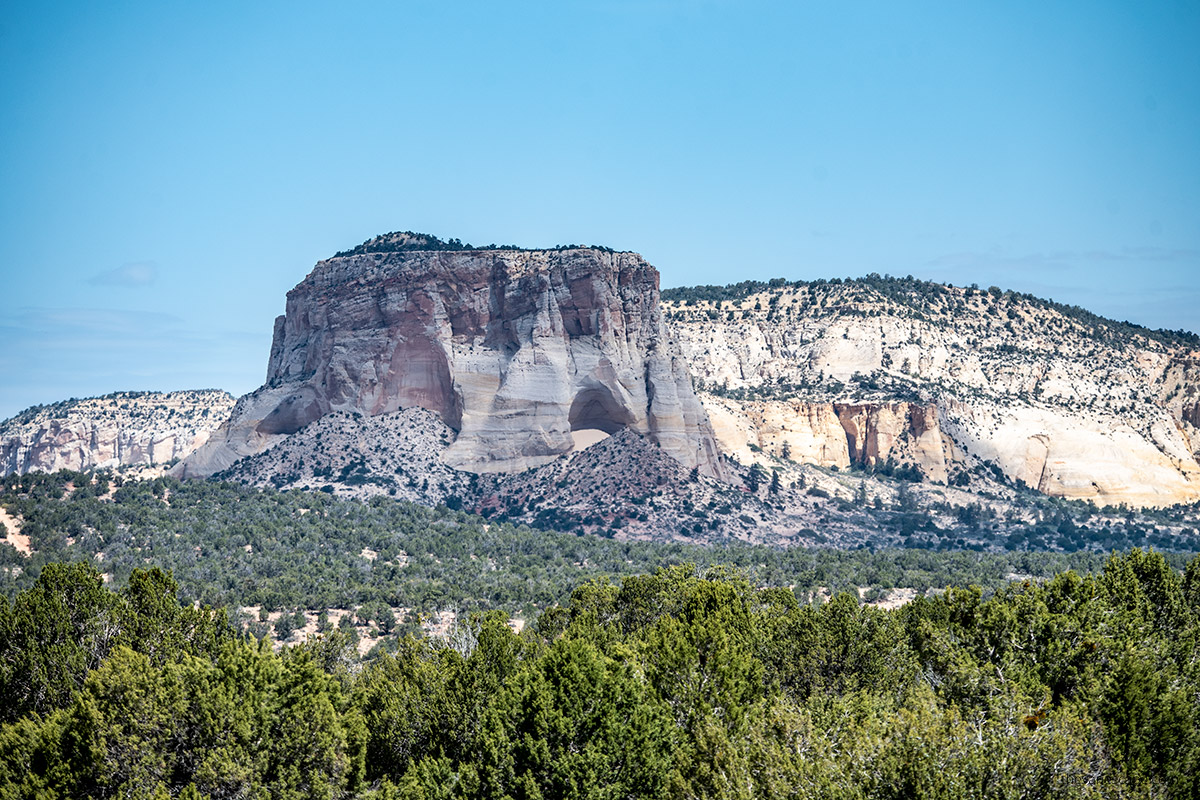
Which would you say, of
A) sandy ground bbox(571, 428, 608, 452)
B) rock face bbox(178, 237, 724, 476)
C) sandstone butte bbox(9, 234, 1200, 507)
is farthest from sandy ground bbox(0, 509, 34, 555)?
sandy ground bbox(571, 428, 608, 452)

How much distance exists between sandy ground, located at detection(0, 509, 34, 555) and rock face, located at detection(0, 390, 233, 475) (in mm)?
81448

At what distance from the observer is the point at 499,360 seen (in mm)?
114375

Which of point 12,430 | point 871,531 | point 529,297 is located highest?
point 529,297

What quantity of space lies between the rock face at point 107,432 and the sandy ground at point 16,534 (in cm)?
8145

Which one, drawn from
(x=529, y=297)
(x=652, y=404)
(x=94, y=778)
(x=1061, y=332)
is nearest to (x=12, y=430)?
(x=529, y=297)

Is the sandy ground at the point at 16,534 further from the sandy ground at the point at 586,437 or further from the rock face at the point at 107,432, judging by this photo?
the rock face at the point at 107,432

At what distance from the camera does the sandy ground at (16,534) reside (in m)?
69.1

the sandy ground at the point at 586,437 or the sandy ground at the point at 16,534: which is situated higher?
the sandy ground at the point at 586,437

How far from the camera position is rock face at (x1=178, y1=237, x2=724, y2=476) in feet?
367

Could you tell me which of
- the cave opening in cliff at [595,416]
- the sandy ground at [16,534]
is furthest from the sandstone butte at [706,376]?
the sandy ground at [16,534]

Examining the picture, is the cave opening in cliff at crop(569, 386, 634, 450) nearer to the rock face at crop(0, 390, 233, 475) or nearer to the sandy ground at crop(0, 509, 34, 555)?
the sandy ground at crop(0, 509, 34, 555)

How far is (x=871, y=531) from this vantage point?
109188 mm

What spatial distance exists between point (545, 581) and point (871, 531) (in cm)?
4370

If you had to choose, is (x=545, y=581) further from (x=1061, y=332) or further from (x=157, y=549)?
(x=1061, y=332)
